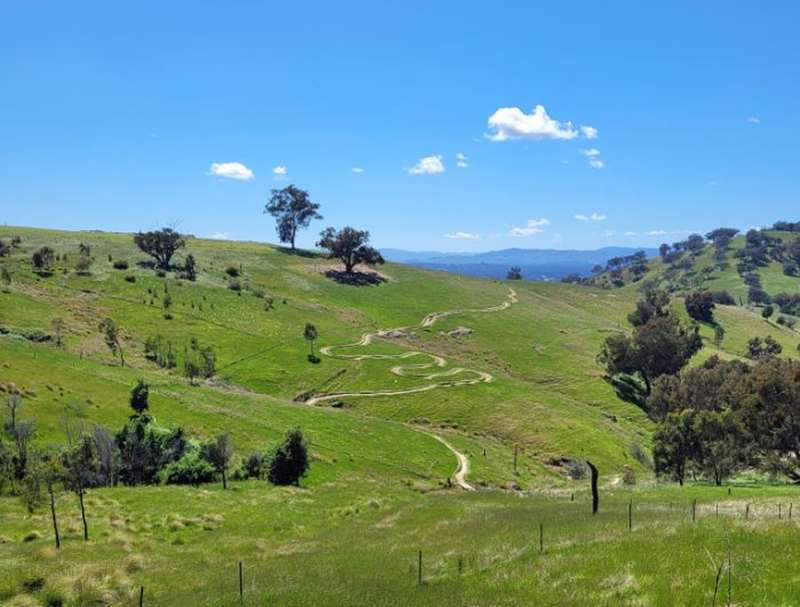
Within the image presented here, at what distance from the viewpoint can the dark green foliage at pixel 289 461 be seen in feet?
172

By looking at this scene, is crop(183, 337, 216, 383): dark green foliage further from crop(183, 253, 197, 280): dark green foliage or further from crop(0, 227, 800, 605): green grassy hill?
crop(183, 253, 197, 280): dark green foliage

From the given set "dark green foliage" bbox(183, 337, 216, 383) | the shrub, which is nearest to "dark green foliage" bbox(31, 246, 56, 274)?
"dark green foliage" bbox(183, 337, 216, 383)

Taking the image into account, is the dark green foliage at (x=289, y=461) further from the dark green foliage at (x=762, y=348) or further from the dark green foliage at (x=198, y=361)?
the dark green foliage at (x=762, y=348)

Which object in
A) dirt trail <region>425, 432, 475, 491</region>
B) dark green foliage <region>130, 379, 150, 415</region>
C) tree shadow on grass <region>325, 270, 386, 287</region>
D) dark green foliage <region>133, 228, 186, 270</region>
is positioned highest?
dark green foliage <region>133, 228, 186, 270</region>

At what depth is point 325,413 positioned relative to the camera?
7906cm

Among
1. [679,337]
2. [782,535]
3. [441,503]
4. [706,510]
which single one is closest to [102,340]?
[441,503]

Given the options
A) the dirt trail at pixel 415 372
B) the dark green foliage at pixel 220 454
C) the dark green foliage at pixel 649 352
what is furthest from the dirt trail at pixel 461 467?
the dark green foliage at pixel 649 352

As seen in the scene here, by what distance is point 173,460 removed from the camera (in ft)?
170

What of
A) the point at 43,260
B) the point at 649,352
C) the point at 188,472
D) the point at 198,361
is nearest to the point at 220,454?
the point at 188,472

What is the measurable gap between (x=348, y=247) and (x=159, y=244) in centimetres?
5500

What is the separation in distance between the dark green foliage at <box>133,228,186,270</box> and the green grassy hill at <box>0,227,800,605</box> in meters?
5.46

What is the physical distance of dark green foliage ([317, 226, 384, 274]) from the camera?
172250mm

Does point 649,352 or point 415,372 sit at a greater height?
point 649,352

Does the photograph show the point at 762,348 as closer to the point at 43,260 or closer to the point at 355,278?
the point at 355,278
